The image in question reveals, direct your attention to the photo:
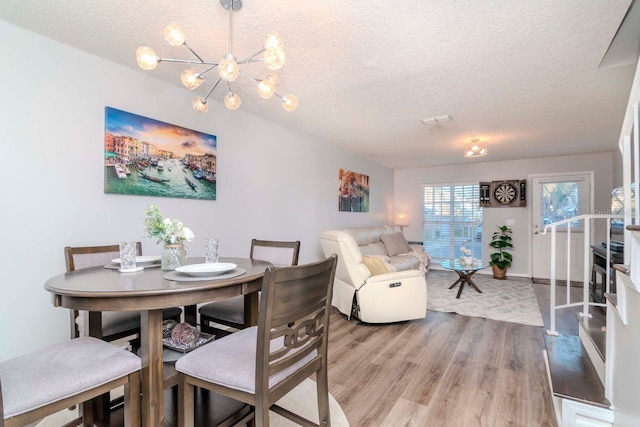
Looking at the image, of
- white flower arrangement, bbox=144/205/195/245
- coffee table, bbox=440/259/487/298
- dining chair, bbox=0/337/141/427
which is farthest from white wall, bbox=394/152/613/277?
dining chair, bbox=0/337/141/427

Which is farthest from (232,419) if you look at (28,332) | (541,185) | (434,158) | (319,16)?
(541,185)

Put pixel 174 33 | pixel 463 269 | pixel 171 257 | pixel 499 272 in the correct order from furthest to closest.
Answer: pixel 499 272 < pixel 463 269 < pixel 171 257 < pixel 174 33

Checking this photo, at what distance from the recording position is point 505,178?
622 centimetres

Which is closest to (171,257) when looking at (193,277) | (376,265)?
(193,277)

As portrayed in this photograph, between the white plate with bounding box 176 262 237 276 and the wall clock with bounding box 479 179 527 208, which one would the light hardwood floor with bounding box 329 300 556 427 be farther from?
the wall clock with bounding box 479 179 527 208

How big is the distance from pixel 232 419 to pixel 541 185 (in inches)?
262

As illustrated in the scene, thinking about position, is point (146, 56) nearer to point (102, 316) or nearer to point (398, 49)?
point (102, 316)

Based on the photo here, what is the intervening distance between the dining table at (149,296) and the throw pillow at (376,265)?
2235mm

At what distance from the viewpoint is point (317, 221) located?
453cm

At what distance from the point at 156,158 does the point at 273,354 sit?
Answer: 6.71ft

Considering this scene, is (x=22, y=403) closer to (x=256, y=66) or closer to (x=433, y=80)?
(x=256, y=66)

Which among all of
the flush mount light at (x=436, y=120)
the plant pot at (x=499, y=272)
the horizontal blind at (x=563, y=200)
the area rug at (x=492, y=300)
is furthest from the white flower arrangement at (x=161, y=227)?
the horizontal blind at (x=563, y=200)

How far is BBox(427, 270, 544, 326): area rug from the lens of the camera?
3.65 metres

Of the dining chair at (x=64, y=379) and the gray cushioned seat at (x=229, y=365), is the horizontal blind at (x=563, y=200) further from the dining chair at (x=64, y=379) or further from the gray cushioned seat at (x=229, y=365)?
the dining chair at (x=64, y=379)
